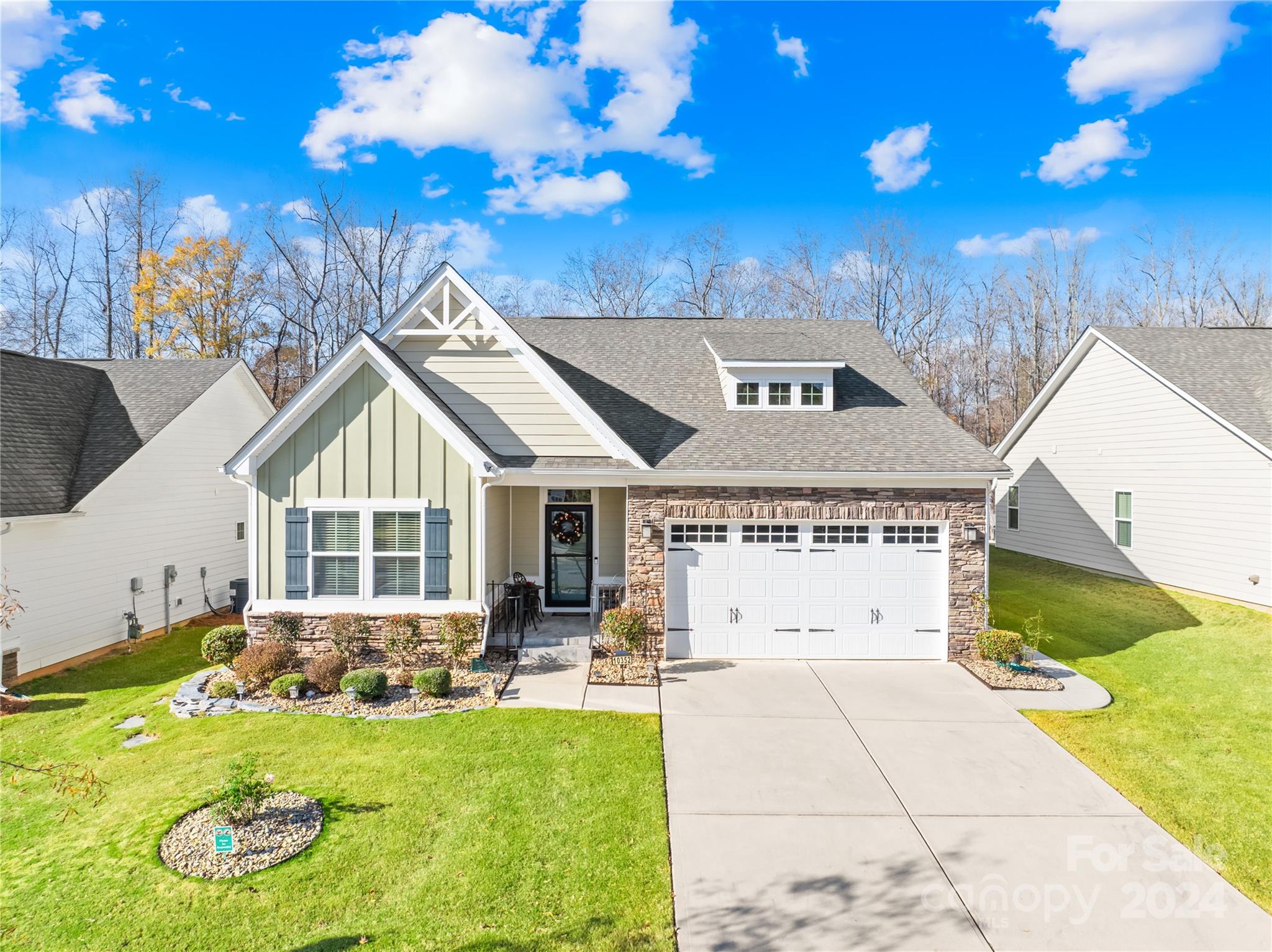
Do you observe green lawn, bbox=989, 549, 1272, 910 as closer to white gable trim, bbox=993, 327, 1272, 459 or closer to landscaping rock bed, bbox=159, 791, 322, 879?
white gable trim, bbox=993, 327, 1272, 459

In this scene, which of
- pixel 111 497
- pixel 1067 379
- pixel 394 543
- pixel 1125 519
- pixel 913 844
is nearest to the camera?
pixel 913 844

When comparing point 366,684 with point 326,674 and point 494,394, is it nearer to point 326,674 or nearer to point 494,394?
point 326,674

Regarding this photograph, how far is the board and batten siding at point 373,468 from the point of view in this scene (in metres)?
9.69

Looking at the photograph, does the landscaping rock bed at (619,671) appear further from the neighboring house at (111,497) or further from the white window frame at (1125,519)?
the white window frame at (1125,519)

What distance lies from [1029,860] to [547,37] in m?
16.2

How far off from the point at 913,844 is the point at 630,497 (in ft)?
20.1

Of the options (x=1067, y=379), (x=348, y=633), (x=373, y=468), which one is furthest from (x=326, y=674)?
(x=1067, y=379)

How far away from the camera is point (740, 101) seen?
59.7 feet

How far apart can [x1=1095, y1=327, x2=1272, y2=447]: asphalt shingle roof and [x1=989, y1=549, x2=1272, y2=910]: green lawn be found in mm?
4151

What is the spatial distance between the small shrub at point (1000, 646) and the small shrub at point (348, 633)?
9814 millimetres

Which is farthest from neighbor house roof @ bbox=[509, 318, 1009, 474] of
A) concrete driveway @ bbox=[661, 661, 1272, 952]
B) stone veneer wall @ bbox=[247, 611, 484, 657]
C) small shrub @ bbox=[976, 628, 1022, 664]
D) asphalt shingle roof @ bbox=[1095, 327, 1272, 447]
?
asphalt shingle roof @ bbox=[1095, 327, 1272, 447]

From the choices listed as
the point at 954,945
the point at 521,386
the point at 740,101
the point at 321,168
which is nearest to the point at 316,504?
the point at 521,386

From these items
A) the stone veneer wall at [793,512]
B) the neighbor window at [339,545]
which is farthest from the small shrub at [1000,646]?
the neighbor window at [339,545]

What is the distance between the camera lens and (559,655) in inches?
404
